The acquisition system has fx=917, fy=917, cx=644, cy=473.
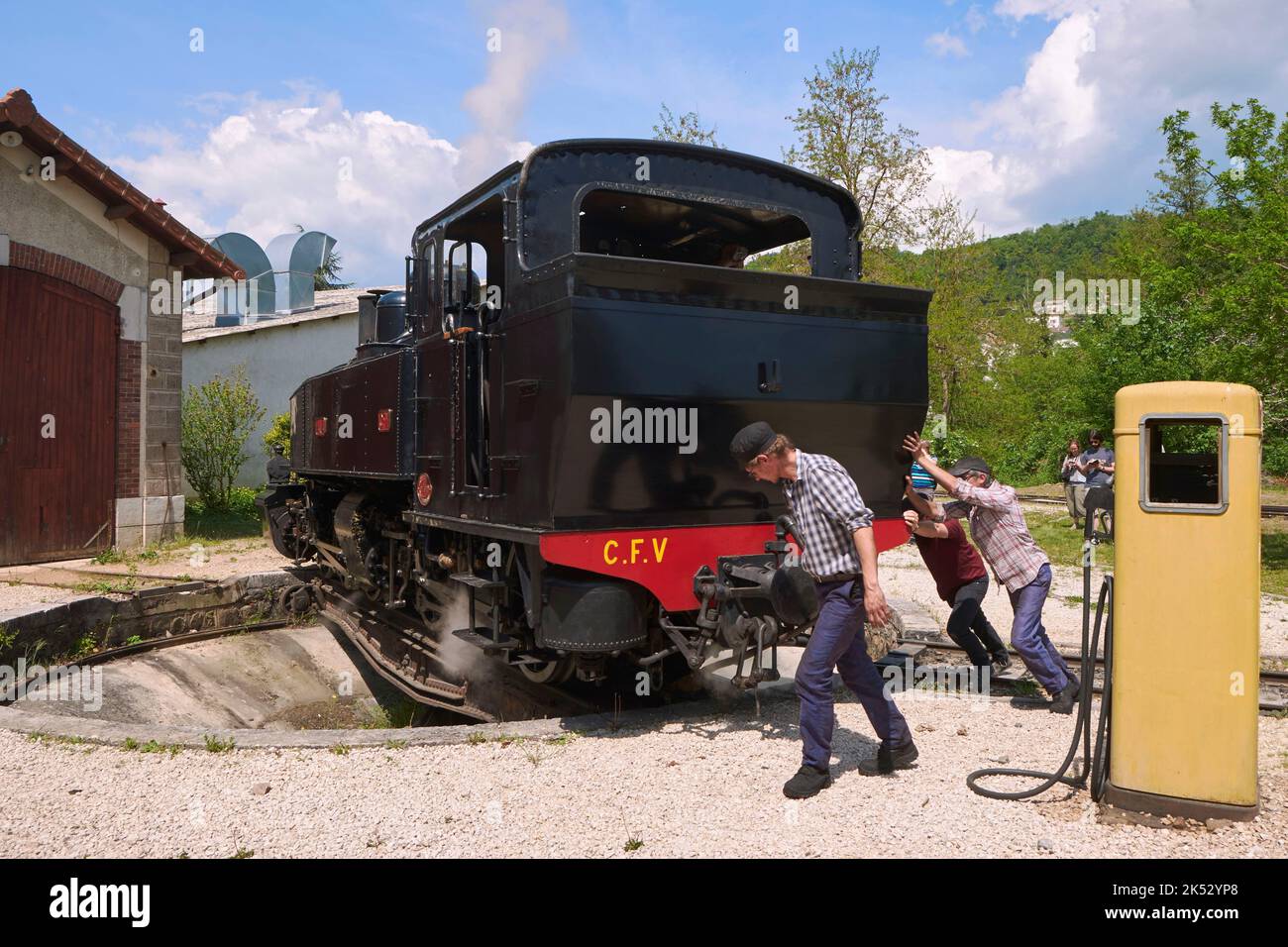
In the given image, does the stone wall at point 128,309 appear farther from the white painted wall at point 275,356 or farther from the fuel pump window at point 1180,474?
the fuel pump window at point 1180,474

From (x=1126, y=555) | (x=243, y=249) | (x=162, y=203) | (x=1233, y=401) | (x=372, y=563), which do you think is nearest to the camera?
(x=1233, y=401)

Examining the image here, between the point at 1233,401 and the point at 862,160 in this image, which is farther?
the point at 862,160

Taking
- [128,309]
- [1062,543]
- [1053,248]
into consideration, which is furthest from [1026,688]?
[1053,248]

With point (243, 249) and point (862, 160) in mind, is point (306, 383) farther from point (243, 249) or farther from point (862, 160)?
point (243, 249)

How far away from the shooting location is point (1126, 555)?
3.83 meters

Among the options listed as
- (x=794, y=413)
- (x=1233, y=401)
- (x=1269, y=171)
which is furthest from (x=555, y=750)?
(x=1269, y=171)

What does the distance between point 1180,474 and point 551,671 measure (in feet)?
11.4

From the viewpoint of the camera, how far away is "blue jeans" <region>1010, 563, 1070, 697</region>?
17.8 ft

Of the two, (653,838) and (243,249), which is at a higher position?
(243,249)

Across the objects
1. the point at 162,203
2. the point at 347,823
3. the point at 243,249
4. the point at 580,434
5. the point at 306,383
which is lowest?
the point at 347,823

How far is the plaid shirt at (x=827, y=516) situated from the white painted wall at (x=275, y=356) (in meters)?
16.8

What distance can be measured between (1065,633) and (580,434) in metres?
5.47

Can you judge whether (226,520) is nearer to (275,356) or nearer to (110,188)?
(275,356)

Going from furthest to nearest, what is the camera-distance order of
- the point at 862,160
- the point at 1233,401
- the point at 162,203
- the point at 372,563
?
the point at 862,160
the point at 162,203
the point at 372,563
the point at 1233,401
